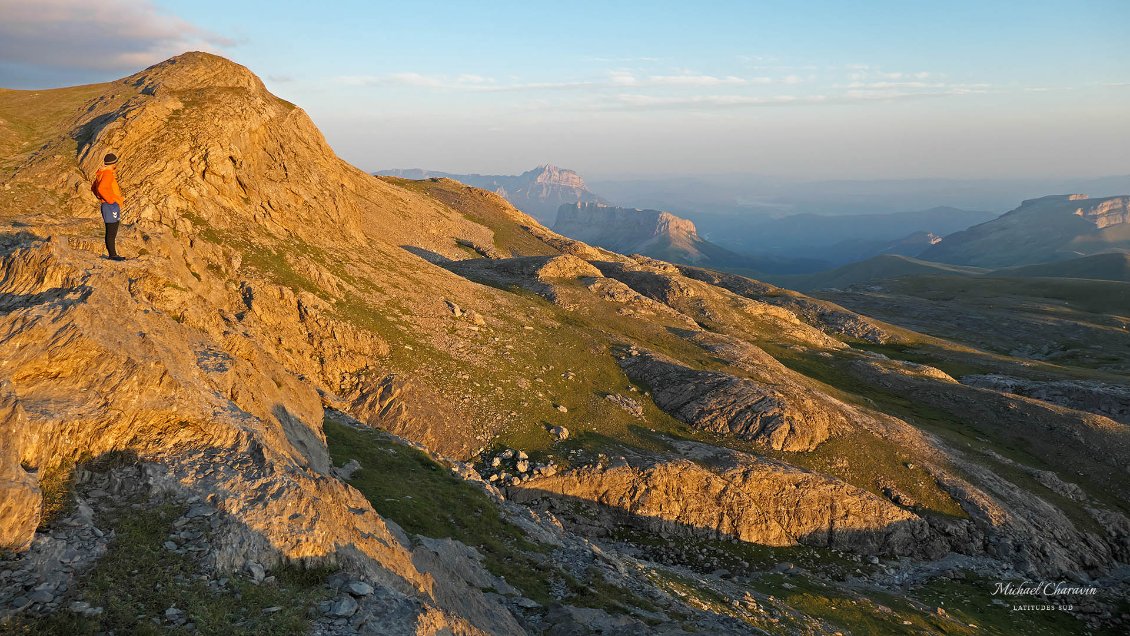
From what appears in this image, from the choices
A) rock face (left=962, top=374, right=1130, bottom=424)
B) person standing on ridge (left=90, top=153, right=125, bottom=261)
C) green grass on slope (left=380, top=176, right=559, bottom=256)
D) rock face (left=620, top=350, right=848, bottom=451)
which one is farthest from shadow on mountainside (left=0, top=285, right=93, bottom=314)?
green grass on slope (left=380, top=176, right=559, bottom=256)

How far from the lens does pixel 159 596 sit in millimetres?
12289

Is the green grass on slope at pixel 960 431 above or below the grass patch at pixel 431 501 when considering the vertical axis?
below

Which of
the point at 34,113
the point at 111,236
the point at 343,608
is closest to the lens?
the point at 343,608

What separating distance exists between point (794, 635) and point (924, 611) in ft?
50.6

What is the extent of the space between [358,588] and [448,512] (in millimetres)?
15821

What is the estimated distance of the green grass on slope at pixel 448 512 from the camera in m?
26.5

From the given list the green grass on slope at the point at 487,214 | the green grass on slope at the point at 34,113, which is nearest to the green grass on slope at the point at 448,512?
the green grass on slope at the point at 34,113

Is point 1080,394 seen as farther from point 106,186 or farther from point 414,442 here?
point 106,186

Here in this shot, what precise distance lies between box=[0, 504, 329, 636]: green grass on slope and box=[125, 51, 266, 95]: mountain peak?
55.8 metres

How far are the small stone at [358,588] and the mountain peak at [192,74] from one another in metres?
58.2

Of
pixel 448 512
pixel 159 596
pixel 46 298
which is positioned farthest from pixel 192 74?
pixel 159 596

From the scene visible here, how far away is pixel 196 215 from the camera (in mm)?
45969

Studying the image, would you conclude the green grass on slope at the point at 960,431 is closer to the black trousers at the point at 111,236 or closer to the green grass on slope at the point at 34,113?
the black trousers at the point at 111,236

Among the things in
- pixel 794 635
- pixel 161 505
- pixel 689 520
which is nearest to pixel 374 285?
pixel 689 520
